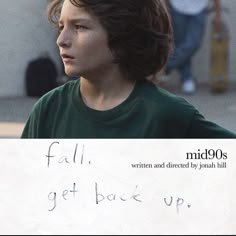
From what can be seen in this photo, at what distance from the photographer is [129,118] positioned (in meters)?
1.90

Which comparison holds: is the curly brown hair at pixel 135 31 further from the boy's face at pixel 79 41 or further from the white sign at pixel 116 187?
the white sign at pixel 116 187

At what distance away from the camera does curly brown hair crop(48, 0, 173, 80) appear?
1.95 m

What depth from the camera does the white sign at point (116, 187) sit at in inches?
77.0

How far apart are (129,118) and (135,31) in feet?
0.72

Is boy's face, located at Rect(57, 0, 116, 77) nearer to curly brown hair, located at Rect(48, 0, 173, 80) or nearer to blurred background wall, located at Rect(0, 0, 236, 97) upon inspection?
curly brown hair, located at Rect(48, 0, 173, 80)

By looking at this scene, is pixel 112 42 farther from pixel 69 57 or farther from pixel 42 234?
pixel 42 234

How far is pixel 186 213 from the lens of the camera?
197 centimetres

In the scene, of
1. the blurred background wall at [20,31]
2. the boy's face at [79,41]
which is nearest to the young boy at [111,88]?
the boy's face at [79,41]

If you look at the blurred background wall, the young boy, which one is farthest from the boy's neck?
the blurred background wall

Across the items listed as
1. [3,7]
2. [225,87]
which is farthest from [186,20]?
[3,7]

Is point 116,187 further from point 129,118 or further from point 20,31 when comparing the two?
point 20,31

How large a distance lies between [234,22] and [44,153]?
194cm

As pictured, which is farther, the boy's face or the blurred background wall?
the blurred background wall

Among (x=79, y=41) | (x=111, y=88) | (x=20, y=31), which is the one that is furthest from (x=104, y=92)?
(x=20, y=31)
